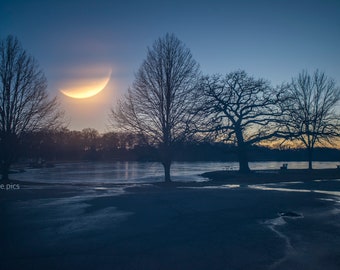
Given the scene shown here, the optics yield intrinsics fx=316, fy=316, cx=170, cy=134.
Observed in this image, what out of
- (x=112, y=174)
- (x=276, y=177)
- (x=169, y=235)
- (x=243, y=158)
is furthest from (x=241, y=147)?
(x=169, y=235)

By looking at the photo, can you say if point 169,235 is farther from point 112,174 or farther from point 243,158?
point 112,174

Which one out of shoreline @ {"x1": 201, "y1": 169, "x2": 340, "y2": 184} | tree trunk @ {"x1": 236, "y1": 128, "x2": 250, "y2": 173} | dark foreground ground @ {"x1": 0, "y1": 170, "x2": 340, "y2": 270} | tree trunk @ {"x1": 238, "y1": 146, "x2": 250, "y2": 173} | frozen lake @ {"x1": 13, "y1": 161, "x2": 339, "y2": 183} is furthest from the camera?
tree trunk @ {"x1": 238, "y1": 146, "x2": 250, "y2": 173}

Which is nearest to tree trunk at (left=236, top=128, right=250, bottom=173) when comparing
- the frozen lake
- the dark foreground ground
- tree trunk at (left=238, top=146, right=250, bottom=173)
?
tree trunk at (left=238, top=146, right=250, bottom=173)

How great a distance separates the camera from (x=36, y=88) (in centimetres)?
2272

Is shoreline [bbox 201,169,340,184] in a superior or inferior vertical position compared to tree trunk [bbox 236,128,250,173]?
inferior

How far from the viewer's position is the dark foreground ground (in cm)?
545

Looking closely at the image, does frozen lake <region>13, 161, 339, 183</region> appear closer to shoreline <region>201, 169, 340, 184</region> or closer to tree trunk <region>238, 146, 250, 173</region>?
tree trunk <region>238, 146, 250, 173</region>

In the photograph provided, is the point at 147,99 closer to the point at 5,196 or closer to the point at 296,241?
the point at 5,196

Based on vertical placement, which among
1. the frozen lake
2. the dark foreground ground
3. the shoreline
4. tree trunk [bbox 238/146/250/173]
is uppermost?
tree trunk [bbox 238/146/250/173]

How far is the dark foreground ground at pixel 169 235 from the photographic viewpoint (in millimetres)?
5449

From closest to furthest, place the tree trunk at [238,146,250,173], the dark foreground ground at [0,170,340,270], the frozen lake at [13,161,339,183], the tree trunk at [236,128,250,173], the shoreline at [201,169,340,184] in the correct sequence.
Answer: the dark foreground ground at [0,170,340,270], the shoreline at [201,169,340,184], the frozen lake at [13,161,339,183], the tree trunk at [236,128,250,173], the tree trunk at [238,146,250,173]

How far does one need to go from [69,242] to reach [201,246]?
2742mm

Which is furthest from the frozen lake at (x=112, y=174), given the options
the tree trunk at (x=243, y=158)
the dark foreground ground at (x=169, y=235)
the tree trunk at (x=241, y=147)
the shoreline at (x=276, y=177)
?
the dark foreground ground at (x=169, y=235)

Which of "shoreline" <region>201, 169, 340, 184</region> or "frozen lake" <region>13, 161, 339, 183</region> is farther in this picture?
"frozen lake" <region>13, 161, 339, 183</region>
